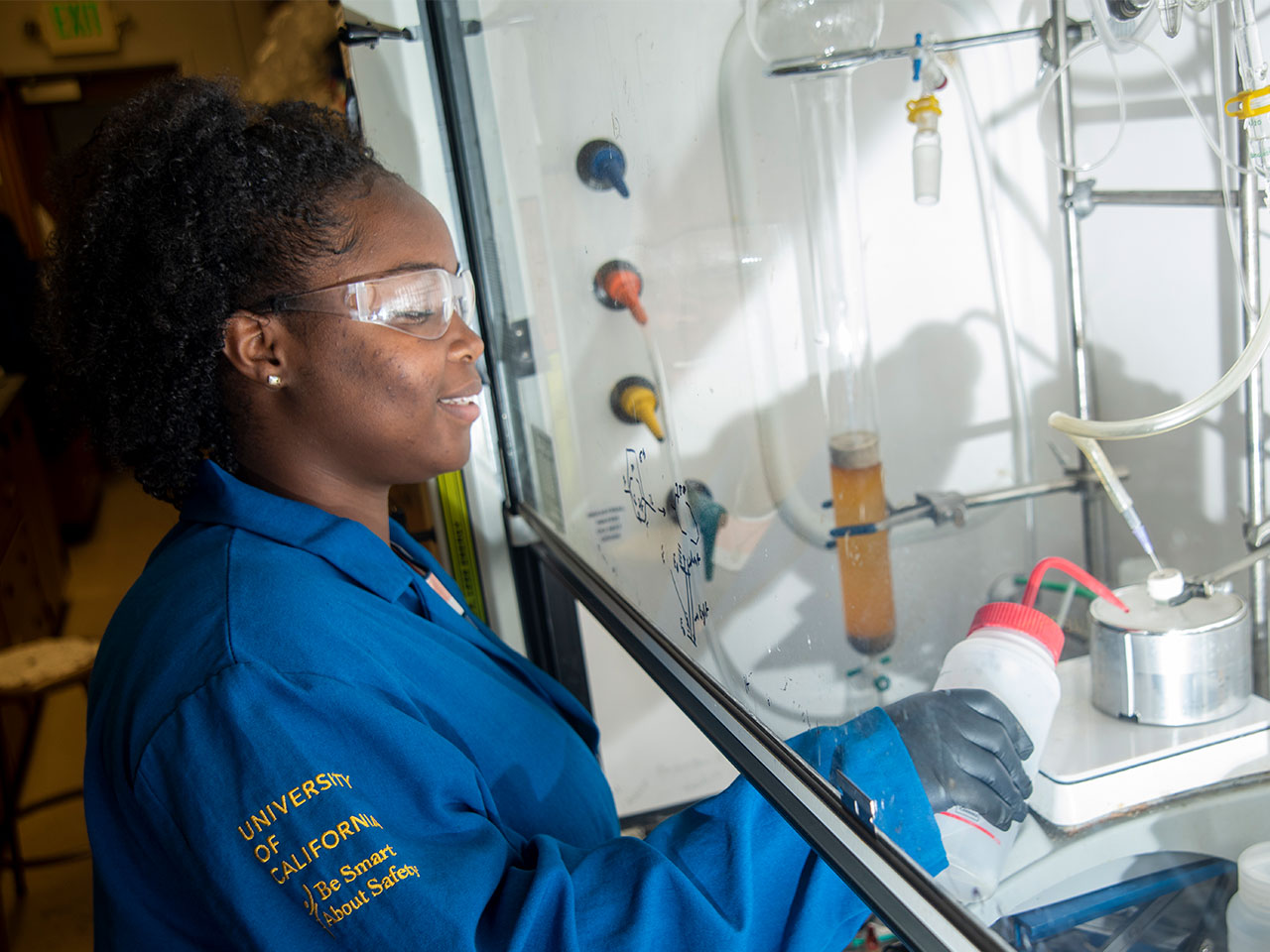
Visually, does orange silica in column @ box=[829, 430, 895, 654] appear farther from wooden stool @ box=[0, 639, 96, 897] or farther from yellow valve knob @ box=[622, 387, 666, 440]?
wooden stool @ box=[0, 639, 96, 897]

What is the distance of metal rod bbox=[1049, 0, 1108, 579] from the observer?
1.12 metres

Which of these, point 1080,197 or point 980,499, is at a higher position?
point 1080,197

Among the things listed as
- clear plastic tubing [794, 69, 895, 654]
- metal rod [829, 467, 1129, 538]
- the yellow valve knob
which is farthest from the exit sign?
metal rod [829, 467, 1129, 538]

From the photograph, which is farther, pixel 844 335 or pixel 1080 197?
pixel 844 335

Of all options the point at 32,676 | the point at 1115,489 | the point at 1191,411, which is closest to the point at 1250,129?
the point at 1191,411

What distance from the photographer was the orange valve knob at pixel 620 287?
102cm

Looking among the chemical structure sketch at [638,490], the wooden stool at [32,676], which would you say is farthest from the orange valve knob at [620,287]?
the wooden stool at [32,676]

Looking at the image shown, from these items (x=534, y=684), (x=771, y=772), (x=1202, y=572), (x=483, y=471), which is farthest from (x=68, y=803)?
(x=1202, y=572)

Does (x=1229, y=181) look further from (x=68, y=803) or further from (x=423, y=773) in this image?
(x=68, y=803)

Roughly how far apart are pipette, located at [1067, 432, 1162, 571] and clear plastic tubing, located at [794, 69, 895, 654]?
0.27 meters

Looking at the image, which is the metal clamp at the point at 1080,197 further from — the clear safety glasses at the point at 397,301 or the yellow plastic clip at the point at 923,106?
the clear safety glasses at the point at 397,301

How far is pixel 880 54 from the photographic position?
1.13 metres

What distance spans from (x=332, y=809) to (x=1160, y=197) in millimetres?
1016

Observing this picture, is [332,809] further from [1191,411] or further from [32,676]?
[32,676]
